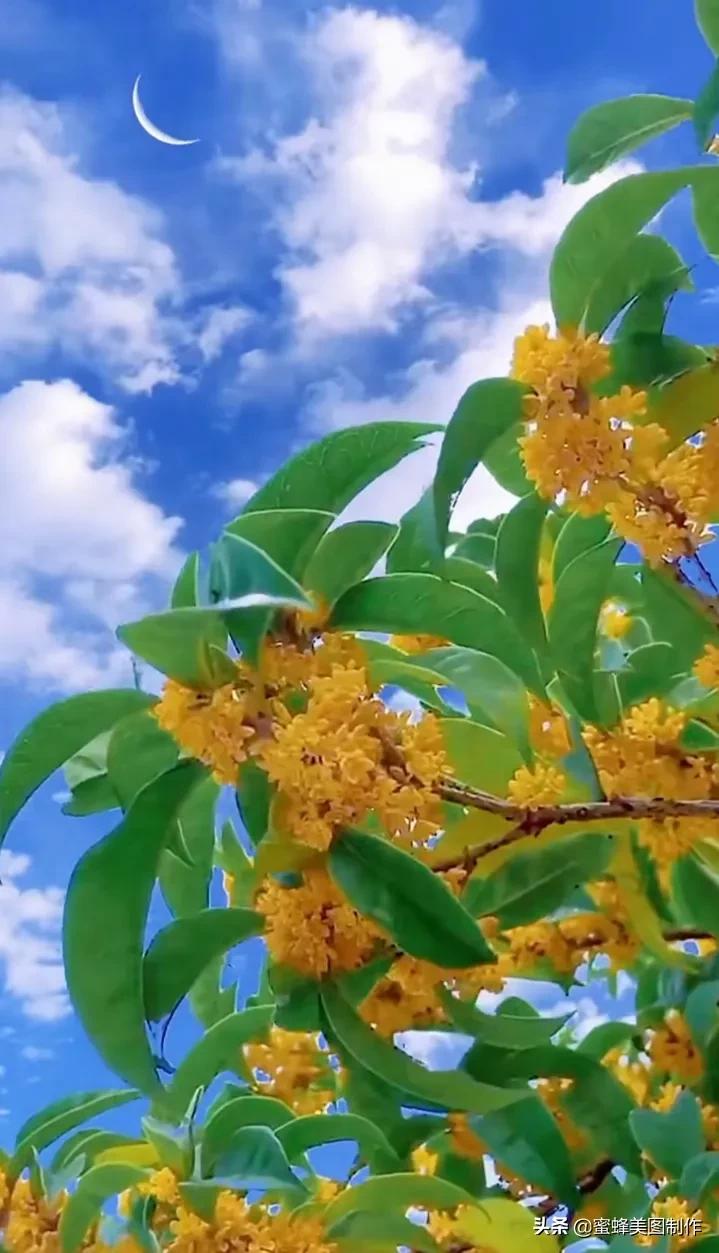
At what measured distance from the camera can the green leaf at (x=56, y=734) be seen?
0.93 m

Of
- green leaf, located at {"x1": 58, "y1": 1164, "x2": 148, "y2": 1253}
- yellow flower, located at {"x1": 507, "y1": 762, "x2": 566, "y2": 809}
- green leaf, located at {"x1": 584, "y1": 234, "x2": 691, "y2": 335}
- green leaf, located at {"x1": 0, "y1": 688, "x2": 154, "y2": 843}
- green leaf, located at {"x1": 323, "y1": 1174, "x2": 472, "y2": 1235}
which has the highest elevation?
green leaf, located at {"x1": 584, "y1": 234, "x2": 691, "y2": 335}

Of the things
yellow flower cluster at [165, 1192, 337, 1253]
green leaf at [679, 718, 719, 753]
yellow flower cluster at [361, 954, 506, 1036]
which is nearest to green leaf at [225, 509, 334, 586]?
yellow flower cluster at [361, 954, 506, 1036]

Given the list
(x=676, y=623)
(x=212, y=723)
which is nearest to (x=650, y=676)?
(x=676, y=623)

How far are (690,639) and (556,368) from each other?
35cm

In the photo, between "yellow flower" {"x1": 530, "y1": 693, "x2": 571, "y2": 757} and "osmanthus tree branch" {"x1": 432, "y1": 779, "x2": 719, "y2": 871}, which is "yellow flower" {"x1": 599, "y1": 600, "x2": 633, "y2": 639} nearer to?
"yellow flower" {"x1": 530, "y1": 693, "x2": 571, "y2": 757}

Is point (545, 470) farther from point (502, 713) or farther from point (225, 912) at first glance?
point (225, 912)

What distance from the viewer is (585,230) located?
93 cm

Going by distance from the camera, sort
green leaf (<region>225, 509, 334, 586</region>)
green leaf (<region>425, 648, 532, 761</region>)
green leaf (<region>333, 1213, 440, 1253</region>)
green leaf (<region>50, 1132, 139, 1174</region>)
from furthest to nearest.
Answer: green leaf (<region>50, 1132, 139, 1174</region>)
green leaf (<region>333, 1213, 440, 1253</region>)
green leaf (<region>425, 648, 532, 761</region>)
green leaf (<region>225, 509, 334, 586</region>)

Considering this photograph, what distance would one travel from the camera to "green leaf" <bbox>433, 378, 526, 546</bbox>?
0.91 m

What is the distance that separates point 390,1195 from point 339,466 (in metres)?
0.64

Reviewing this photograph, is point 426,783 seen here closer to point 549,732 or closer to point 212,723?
point 212,723

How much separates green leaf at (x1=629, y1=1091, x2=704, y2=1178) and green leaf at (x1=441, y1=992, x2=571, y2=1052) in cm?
23

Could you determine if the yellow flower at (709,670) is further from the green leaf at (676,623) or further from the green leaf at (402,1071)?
the green leaf at (402,1071)

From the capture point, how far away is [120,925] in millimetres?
895
